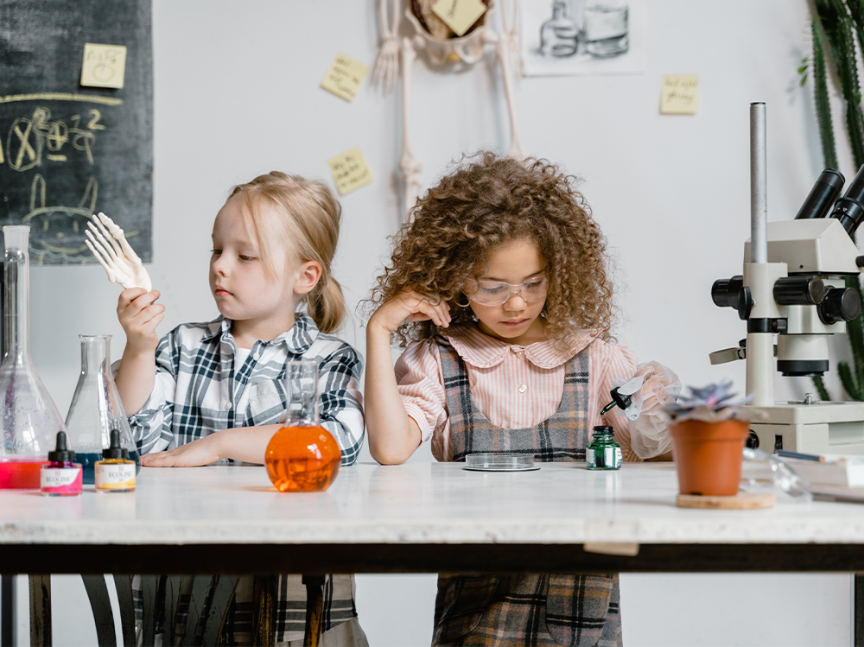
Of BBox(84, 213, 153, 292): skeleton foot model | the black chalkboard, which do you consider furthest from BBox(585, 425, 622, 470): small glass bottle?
the black chalkboard

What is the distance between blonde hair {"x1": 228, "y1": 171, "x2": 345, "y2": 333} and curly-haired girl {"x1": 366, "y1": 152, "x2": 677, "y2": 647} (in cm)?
17

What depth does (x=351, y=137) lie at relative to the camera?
2068mm

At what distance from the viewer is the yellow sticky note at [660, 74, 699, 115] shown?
2.06m

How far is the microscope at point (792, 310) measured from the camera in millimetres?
1045

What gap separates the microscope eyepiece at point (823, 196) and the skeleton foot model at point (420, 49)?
904 millimetres

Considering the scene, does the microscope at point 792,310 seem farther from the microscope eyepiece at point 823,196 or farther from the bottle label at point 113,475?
the bottle label at point 113,475

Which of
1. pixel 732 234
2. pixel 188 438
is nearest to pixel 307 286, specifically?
pixel 188 438

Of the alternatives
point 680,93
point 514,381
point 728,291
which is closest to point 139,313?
point 514,381

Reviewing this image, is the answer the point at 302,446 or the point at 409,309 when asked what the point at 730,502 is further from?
the point at 409,309

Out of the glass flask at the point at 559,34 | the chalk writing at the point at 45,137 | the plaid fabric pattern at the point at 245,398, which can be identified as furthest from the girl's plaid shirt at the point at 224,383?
the glass flask at the point at 559,34

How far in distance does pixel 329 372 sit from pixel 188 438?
0.27m

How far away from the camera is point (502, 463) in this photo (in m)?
1.10

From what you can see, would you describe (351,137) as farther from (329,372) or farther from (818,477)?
(818,477)

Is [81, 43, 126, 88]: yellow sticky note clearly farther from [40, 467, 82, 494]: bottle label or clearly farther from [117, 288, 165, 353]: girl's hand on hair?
[40, 467, 82, 494]: bottle label
